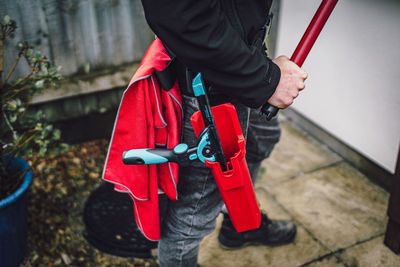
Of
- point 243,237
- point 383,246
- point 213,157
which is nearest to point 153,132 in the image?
point 213,157

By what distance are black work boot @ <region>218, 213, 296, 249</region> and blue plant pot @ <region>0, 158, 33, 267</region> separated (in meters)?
1.12

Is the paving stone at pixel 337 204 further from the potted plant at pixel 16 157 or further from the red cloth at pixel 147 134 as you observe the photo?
the potted plant at pixel 16 157

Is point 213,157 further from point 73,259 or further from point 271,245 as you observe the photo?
point 73,259

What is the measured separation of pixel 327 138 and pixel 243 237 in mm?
1322

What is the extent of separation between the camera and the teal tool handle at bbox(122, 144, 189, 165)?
1.14 meters

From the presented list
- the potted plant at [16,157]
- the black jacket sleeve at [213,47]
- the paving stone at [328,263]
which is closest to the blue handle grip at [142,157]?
the black jacket sleeve at [213,47]

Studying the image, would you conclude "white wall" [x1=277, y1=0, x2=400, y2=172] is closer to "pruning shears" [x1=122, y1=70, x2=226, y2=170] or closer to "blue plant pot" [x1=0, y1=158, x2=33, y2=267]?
"pruning shears" [x1=122, y1=70, x2=226, y2=170]

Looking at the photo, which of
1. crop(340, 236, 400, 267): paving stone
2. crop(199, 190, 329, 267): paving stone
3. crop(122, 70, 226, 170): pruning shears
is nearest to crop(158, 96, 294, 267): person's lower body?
crop(122, 70, 226, 170): pruning shears

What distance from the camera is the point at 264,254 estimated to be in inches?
82.3

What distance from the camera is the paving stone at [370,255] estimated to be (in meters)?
1.98

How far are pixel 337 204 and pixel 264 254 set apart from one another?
673 mm

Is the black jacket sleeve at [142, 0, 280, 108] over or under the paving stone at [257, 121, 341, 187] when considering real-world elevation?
over

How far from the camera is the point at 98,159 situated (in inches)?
114

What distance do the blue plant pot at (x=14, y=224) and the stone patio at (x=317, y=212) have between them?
102 centimetres
